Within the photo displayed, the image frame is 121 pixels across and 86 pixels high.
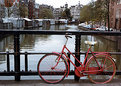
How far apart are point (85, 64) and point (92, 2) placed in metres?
57.7

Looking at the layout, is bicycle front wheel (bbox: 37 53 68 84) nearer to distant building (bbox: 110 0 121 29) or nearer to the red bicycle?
the red bicycle

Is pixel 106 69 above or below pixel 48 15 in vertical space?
below

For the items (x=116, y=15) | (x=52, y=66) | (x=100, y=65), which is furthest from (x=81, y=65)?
(x=116, y=15)

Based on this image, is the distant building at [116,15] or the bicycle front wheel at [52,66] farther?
the distant building at [116,15]

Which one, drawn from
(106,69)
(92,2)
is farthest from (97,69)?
(92,2)

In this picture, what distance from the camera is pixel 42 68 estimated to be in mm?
4699

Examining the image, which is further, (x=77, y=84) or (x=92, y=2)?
(x=92, y=2)

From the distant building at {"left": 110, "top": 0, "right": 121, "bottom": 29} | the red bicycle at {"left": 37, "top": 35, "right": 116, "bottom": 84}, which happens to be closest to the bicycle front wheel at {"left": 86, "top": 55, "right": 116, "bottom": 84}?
the red bicycle at {"left": 37, "top": 35, "right": 116, "bottom": 84}

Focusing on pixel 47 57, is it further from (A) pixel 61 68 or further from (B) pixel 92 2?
(B) pixel 92 2

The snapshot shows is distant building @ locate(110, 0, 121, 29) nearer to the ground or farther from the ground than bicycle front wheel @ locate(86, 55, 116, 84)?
farther from the ground

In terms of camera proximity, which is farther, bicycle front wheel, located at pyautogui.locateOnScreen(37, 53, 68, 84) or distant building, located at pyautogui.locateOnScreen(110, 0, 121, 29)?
distant building, located at pyautogui.locateOnScreen(110, 0, 121, 29)

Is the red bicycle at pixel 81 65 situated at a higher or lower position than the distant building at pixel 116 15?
lower

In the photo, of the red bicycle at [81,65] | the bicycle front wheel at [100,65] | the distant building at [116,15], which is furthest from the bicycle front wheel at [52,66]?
the distant building at [116,15]

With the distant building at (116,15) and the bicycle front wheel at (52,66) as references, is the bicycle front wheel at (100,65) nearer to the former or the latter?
the bicycle front wheel at (52,66)
